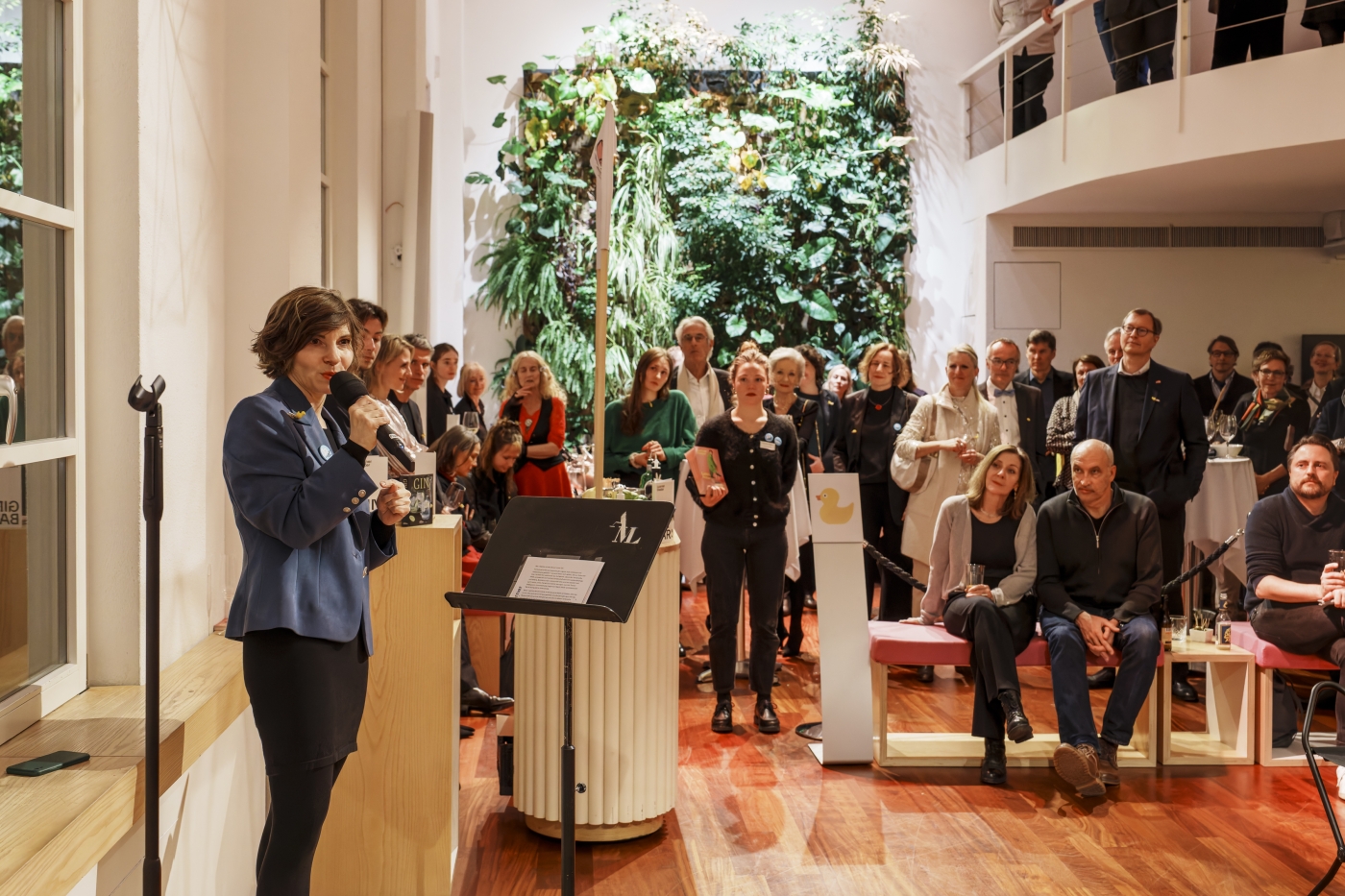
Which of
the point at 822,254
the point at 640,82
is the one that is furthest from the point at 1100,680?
the point at 640,82

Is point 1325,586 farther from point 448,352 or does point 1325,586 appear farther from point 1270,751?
point 448,352

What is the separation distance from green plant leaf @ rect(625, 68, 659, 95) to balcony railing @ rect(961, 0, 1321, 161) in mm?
2661

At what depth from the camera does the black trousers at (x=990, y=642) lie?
4090mm

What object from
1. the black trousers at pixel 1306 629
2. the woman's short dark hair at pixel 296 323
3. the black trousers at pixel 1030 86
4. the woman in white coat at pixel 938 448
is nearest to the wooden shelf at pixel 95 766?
the woman's short dark hair at pixel 296 323

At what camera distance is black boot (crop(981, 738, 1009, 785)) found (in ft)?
13.2

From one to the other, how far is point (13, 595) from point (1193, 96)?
22.7 ft

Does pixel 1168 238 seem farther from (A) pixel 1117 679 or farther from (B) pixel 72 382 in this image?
(B) pixel 72 382

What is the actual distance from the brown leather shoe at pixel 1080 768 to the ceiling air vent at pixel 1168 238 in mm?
6073

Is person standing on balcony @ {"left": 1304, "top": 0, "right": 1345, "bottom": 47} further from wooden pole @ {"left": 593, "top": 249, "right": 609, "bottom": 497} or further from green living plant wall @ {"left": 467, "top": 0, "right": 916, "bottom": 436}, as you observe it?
wooden pole @ {"left": 593, "top": 249, "right": 609, "bottom": 497}

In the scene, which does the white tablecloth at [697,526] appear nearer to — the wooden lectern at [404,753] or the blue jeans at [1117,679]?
the blue jeans at [1117,679]

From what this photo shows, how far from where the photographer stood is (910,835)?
139 inches

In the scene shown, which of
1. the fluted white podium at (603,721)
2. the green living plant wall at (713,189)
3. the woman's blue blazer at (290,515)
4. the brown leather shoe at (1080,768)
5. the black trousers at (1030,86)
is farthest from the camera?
the green living plant wall at (713,189)

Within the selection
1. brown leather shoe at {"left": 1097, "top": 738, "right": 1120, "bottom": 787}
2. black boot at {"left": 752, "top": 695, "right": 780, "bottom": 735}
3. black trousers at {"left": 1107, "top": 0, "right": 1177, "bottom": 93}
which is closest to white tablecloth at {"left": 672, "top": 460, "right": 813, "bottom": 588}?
black boot at {"left": 752, "top": 695, "right": 780, "bottom": 735}

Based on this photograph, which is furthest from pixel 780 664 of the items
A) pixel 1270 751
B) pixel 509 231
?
pixel 509 231
